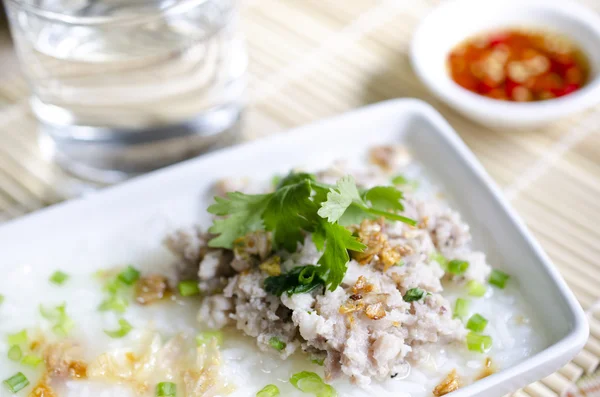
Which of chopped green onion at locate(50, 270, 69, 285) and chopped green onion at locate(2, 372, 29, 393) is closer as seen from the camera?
chopped green onion at locate(2, 372, 29, 393)

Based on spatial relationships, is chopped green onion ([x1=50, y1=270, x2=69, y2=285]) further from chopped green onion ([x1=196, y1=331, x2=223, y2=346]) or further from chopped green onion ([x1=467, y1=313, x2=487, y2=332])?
chopped green onion ([x1=467, y1=313, x2=487, y2=332])

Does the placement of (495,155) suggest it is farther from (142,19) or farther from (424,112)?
(142,19)

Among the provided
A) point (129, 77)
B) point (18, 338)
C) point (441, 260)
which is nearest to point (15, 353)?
point (18, 338)

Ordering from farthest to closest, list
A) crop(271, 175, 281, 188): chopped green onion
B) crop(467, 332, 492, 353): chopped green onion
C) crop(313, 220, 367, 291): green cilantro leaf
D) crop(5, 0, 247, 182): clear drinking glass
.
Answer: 1. crop(5, 0, 247, 182): clear drinking glass
2. crop(271, 175, 281, 188): chopped green onion
3. crop(467, 332, 492, 353): chopped green onion
4. crop(313, 220, 367, 291): green cilantro leaf

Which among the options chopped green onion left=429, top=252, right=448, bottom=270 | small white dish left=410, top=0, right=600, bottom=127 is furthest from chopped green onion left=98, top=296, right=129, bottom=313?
small white dish left=410, top=0, right=600, bottom=127

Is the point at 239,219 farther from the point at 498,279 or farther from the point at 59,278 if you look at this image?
the point at 498,279

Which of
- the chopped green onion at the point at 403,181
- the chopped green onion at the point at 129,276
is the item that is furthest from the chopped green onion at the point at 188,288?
the chopped green onion at the point at 403,181

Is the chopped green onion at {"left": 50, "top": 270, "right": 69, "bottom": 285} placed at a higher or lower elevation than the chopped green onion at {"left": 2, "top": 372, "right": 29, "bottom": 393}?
higher
